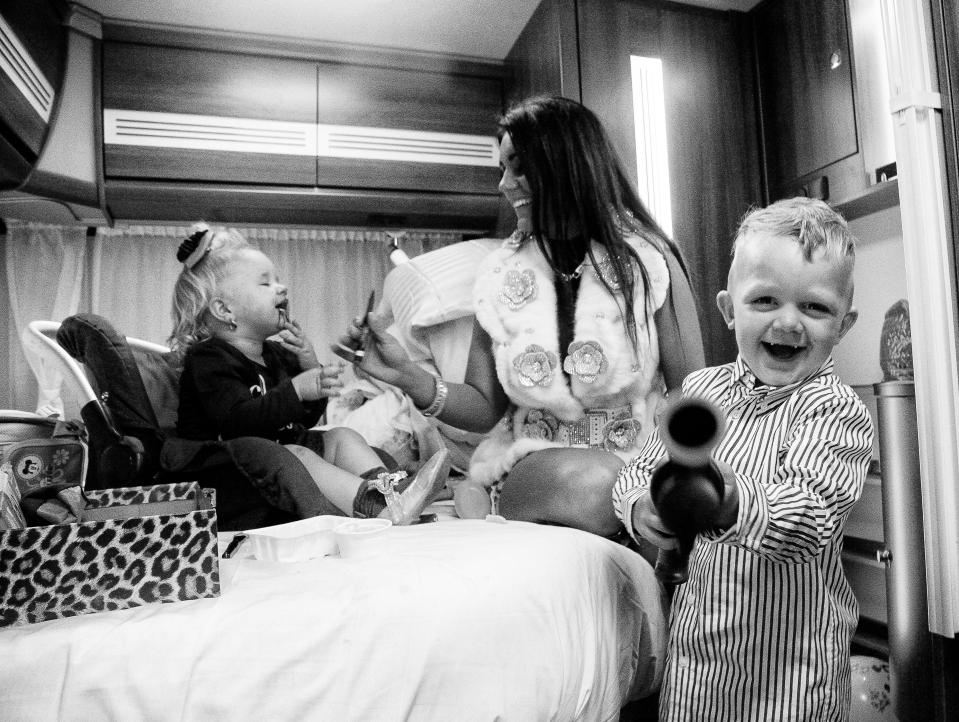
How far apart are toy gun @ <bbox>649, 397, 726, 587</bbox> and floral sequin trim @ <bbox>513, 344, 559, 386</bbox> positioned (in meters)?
0.61

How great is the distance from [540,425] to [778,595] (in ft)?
1.79

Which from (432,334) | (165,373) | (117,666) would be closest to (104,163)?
(165,373)

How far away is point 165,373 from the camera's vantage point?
149cm

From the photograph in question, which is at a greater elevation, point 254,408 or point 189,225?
point 189,225

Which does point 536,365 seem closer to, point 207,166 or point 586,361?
point 586,361

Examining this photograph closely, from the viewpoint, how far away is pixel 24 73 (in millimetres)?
1692

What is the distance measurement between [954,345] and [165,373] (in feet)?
4.64

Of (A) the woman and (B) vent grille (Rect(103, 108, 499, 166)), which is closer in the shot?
(A) the woman

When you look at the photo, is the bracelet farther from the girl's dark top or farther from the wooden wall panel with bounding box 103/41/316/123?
the wooden wall panel with bounding box 103/41/316/123

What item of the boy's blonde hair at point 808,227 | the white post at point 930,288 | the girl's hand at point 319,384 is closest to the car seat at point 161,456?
the girl's hand at point 319,384

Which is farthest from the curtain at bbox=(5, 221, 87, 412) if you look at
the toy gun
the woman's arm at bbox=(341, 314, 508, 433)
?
the toy gun

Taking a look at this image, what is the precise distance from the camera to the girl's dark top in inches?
51.0

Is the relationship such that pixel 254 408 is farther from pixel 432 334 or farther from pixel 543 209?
pixel 543 209

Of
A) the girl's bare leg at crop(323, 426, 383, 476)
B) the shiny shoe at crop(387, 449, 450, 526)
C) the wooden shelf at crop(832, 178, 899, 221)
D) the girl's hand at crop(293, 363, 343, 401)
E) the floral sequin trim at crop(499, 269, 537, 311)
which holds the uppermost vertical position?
the wooden shelf at crop(832, 178, 899, 221)
